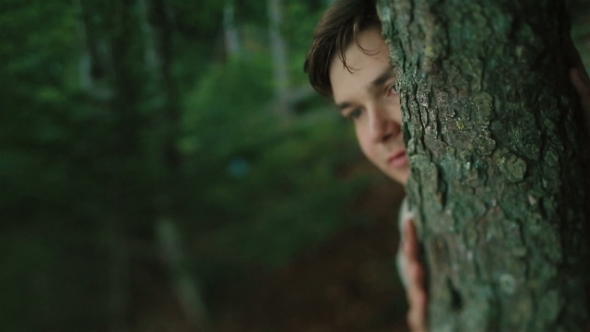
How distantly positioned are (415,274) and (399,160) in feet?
1.29

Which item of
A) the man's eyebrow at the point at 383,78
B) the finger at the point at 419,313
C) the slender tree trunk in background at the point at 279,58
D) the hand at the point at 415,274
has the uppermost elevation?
the slender tree trunk in background at the point at 279,58

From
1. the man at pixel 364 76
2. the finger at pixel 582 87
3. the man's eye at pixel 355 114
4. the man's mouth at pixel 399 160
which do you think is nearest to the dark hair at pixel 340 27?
the man at pixel 364 76

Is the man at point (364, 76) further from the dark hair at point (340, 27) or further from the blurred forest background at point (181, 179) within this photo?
the blurred forest background at point (181, 179)

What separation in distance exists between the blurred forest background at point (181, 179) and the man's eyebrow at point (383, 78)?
759mm

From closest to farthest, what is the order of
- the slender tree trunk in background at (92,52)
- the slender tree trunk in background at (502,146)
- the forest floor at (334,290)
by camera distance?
1. the slender tree trunk in background at (502,146)
2. the slender tree trunk in background at (92,52)
3. the forest floor at (334,290)

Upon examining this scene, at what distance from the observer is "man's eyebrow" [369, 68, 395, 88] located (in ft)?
3.86

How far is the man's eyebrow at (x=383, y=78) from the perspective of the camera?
1177mm

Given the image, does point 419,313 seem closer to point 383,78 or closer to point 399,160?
point 399,160

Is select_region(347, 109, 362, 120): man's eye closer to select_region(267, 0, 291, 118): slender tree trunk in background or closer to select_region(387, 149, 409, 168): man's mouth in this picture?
select_region(387, 149, 409, 168): man's mouth

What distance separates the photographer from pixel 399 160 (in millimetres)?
1374

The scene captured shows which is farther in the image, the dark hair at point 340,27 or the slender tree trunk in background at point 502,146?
the dark hair at point 340,27

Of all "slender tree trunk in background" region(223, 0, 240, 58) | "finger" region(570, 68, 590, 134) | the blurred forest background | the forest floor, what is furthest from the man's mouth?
the forest floor

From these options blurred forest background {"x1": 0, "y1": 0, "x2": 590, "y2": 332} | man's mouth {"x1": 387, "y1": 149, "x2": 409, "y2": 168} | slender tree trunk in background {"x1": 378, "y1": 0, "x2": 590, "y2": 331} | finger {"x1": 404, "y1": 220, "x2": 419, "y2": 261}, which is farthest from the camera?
blurred forest background {"x1": 0, "y1": 0, "x2": 590, "y2": 332}

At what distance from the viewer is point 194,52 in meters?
2.59
